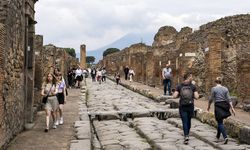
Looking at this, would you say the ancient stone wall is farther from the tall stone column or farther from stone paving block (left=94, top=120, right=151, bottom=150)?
the tall stone column

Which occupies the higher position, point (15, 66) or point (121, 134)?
point (15, 66)

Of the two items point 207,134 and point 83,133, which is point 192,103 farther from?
point 83,133

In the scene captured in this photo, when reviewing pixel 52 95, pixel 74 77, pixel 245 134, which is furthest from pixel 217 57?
pixel 74 77

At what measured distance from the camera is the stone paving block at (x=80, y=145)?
9094 millimetres

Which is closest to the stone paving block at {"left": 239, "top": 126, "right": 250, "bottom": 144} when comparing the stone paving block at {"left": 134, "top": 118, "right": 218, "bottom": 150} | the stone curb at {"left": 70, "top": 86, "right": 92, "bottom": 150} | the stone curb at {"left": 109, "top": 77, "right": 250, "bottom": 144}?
the stone curb at {"left": 109, "top": 77, "right": 250, "bottom": 144}

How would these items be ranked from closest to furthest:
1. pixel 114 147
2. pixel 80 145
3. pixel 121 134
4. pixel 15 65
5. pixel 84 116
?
pixel 80 145, pixel 114 147, pixel 15 65, pixel 121 134, pixel 84 116

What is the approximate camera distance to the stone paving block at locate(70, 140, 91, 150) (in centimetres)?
909

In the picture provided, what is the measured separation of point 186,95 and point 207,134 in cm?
125

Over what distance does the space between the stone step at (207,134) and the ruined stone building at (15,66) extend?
13.8 feet

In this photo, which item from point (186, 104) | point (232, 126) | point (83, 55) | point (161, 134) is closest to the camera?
point (186, 104)

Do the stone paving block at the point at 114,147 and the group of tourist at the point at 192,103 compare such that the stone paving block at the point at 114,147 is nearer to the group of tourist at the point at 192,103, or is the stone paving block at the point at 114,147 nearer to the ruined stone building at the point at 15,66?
the group of tourist at the point at 192,103

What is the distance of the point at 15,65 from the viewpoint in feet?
35.0

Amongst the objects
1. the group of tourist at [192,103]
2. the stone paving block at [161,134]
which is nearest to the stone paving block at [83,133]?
the stone paving block at [161,134]

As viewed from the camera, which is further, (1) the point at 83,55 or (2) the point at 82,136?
(1) the point at 83,55
